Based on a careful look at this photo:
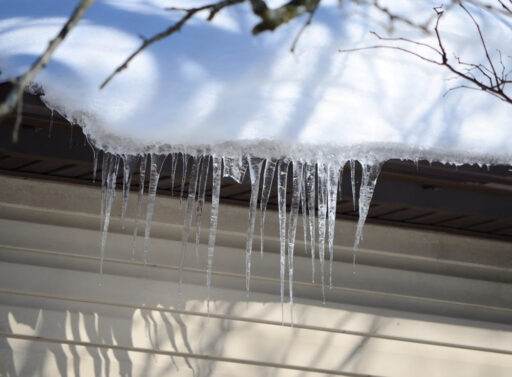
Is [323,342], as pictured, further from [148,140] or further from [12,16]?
[12,16]

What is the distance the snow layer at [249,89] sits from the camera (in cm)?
331

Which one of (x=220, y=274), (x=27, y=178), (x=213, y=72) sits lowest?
(x=220, y=274)

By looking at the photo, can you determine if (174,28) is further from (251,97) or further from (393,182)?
(393,182)

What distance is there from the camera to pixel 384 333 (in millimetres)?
5211

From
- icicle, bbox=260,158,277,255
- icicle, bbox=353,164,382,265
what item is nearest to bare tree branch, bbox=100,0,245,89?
icicle, bbox=260,158,277,255

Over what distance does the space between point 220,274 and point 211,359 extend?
53 centimetres

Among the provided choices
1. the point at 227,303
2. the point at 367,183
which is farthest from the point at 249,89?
the point at 227,303

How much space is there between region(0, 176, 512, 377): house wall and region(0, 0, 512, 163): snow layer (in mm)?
1620

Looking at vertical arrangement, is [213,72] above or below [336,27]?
below

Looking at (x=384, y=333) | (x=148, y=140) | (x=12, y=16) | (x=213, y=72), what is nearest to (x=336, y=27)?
(x=213, y=72)

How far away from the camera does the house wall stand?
189 inches

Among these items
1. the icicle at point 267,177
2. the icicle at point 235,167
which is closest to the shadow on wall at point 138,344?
the icicle at point 267,177

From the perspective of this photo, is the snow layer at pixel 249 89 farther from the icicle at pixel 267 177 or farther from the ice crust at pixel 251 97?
the icicle at pixel 267 177

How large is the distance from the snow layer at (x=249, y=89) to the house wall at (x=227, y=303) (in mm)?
1620
